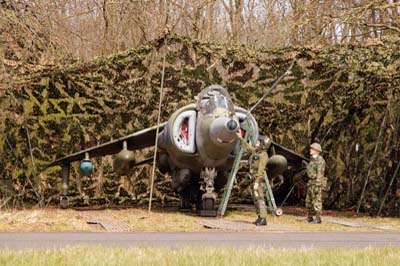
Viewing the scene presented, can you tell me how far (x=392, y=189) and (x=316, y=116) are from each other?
13.8ft

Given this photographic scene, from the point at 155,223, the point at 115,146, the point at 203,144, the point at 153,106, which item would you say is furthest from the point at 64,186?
the point at 155,223

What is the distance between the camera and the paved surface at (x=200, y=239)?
7.99 meters

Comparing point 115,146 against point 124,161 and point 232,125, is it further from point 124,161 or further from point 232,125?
point 232,125

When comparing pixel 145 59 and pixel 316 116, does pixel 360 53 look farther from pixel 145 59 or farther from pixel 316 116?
pixel 145 59

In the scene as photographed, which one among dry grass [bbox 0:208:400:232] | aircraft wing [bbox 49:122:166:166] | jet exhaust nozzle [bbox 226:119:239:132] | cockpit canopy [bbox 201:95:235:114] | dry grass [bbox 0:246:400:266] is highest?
cockpit canopy [bbox 201:95:235:114]

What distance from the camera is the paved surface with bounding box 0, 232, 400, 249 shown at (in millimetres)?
7992

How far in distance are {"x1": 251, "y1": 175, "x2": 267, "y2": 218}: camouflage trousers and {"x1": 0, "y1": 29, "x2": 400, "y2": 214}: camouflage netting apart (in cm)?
563

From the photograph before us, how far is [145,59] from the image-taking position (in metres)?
18.8

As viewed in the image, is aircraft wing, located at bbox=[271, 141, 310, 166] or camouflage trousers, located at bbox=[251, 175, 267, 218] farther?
aircraft wing, located at bbox=[271, 141, 310, 166]

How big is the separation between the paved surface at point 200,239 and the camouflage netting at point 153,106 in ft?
26.3

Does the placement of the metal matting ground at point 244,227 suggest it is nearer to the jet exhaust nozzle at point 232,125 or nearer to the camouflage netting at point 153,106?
the jet exhaust nozzle at point 232,125

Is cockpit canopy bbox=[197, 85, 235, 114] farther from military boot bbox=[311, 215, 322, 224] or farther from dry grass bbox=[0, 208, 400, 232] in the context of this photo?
military boot bbox=[311, 215, 322, 224]

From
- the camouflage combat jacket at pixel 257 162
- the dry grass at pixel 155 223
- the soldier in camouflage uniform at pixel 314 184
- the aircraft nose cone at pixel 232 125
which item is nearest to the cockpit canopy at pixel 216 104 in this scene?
the aircraft nose cone at pixel 232 125

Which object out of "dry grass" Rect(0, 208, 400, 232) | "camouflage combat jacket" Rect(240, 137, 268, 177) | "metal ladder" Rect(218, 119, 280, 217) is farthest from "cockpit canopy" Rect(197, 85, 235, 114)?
"dry grass" Rect(0, 208, 400, 232)
